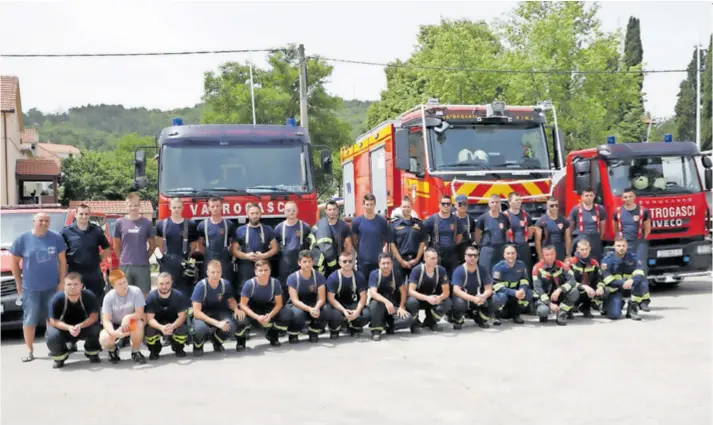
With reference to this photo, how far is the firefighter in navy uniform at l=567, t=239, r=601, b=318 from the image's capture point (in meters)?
10.5

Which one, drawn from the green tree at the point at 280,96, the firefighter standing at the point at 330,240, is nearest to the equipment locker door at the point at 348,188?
the firefighter standing at the point at 330,240

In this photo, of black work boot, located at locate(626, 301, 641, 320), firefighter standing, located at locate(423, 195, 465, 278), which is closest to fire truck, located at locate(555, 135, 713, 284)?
black work boot, located at locate(626, 301, 641, 320)

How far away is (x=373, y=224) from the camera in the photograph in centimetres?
1045

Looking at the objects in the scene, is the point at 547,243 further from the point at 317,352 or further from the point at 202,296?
the point at 202,296

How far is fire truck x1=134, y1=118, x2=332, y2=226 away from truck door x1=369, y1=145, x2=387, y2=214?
2.89 metres

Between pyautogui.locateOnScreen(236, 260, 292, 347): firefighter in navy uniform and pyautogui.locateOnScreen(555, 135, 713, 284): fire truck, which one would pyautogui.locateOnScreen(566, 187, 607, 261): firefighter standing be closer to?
pyautogui.locateOnScreen(555, 135, 713, 284): fire truck

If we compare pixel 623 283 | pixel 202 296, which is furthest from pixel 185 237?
pixel 623 283

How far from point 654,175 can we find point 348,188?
22.4 feet

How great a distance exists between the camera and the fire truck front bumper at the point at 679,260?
12.6 metres

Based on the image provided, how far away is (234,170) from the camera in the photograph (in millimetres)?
10688

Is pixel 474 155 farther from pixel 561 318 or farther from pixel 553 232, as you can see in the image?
pixel 561 318

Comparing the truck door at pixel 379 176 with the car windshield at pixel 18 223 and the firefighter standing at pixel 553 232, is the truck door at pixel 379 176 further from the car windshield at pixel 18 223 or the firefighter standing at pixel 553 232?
the car windshield at pixel 18 223

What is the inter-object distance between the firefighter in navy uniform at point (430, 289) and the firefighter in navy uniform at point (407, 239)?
689 millimetres

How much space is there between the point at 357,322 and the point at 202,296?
201cm
